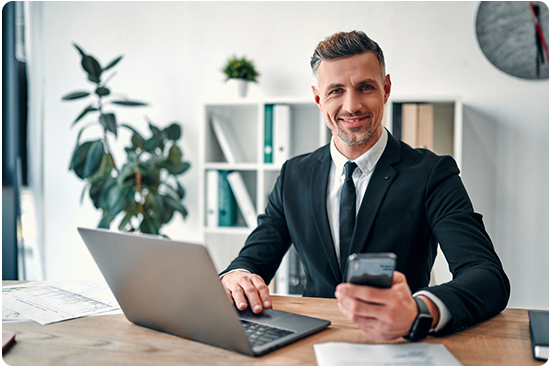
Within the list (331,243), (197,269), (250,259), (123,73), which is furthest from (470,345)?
(123,73)

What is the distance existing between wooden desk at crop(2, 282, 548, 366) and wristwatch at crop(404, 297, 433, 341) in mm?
25

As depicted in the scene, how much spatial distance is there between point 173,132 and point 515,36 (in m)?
1.94

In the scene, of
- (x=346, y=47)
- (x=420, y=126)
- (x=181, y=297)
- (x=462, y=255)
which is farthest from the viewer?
(x=420, y=126)

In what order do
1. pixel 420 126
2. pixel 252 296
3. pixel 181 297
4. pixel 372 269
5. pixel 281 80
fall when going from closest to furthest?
pixel 372 269 < pixel 181 297 < pixel 252 296 < pixel 420 126 < pixel 281 80

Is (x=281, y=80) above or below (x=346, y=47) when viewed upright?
above

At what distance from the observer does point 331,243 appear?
4.67 ft

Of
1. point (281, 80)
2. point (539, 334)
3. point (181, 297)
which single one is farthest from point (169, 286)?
point (281, 80)

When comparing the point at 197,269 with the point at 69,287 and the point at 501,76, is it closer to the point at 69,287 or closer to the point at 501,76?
the point at 69,287

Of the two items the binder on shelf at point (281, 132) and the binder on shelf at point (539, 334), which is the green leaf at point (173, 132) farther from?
the binder on shelf at point (539, 334)

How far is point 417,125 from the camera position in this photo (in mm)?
2297

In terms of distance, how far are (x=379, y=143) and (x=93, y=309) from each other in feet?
3.15

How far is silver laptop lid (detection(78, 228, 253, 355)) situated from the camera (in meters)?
0.78

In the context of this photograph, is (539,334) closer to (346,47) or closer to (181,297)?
(181,297)

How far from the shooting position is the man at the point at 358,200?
1315 millimetres
